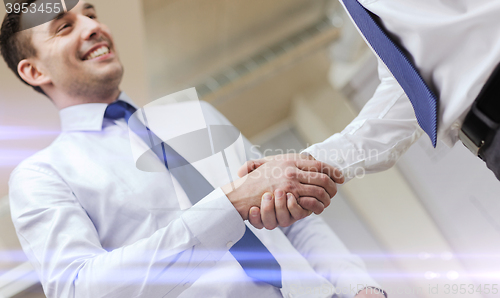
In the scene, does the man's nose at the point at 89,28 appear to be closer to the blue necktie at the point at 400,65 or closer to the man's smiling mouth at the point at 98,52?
the man's smiling mouth at the point at 98,52

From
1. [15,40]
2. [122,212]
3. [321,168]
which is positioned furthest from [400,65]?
[15,40]

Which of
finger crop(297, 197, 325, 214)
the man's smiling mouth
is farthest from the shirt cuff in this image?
the man's smiling mouth

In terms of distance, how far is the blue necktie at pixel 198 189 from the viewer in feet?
2.27

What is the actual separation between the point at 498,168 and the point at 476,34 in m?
0.19

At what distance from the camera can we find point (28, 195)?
2.23ft

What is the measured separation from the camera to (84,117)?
85 centimetres

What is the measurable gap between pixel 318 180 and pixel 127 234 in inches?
15.5

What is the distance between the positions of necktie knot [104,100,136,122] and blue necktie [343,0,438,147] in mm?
550

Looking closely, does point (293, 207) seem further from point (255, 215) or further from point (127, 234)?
point (127, 234)

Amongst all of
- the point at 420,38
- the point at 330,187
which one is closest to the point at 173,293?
the point at 330,187

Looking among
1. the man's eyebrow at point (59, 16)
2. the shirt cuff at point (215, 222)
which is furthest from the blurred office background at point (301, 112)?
the shirt cuff at point (215, 222)

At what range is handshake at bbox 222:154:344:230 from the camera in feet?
1.98

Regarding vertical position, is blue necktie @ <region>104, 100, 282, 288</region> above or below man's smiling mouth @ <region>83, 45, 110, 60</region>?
below

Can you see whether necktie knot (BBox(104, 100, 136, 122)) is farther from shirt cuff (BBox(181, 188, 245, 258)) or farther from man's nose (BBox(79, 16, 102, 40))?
shirt cuff (BBox(181, 188, 245, 258))
